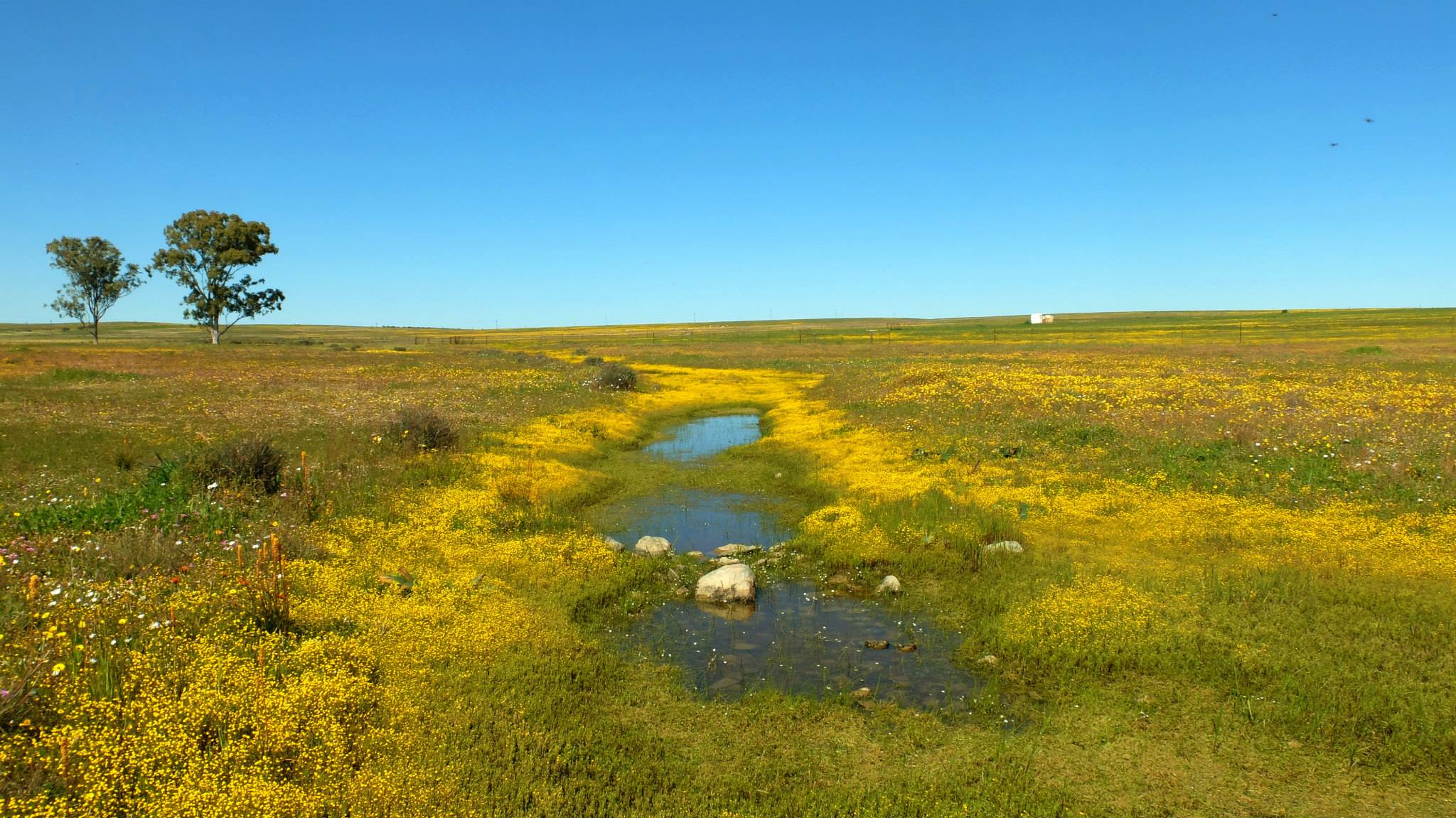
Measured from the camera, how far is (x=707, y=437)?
26328 millimetres

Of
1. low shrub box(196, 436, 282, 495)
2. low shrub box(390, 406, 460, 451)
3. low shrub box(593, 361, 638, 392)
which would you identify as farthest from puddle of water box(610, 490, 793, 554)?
low shrub box(593, 361, 638, 392)

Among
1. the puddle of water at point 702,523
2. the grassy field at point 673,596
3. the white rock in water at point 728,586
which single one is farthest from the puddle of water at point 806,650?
the puddle of water at point 702,523

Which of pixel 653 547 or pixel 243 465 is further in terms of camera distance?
pixel 243 465

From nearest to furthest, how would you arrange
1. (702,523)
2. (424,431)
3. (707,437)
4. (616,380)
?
1. (702,523)
2. (424,431)
3. (707,437)
4. (616,380)

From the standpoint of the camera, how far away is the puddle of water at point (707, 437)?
22.9 metres

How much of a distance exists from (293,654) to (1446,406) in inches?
1155

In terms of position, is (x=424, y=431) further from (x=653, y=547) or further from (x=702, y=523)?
(x=653, y=547)

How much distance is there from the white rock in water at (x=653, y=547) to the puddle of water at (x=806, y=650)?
189cm

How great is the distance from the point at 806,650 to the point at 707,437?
57.4ft

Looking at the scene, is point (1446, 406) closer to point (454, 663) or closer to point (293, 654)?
point (454, 663)

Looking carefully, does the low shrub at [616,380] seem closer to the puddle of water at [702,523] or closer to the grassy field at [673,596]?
the grassy field at [673,596]

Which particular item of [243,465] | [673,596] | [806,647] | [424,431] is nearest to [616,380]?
[424,431]

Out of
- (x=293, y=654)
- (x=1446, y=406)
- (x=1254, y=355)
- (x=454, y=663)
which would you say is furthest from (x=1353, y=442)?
(x=1254, y=355)

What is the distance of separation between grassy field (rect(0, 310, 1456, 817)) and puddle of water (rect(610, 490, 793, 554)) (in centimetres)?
81
